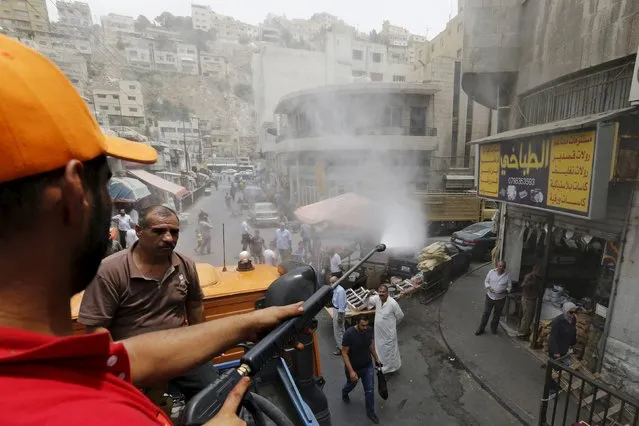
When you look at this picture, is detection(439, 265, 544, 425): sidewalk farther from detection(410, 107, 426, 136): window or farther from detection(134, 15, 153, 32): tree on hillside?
detection(134, 15, 153, 32): tree on hillside

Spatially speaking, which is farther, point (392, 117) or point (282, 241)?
point (392, 117)

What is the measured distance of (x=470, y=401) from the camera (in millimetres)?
4922

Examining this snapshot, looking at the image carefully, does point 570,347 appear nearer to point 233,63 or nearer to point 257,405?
point 257,405

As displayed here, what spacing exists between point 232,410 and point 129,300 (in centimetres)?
167

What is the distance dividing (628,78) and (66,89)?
6.23 m

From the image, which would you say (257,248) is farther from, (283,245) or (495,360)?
(495,360)

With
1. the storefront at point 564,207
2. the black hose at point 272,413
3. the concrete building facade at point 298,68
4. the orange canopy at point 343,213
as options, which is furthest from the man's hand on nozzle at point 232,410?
the concrete building facade at point 298,68

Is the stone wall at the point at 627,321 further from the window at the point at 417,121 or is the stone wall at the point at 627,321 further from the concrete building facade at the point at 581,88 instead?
the window at the point at 417,121

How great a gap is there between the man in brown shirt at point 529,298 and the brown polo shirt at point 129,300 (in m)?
6.48

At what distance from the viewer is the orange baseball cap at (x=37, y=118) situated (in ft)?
1.76

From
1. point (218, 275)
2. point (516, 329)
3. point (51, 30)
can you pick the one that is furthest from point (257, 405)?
point (51, 30)

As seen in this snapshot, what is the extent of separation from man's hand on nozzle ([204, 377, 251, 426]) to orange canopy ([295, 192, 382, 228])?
361 inches

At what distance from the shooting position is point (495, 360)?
230 inches

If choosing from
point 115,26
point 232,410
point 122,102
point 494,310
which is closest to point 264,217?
point 494,310
